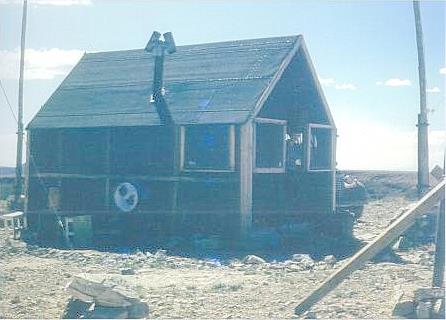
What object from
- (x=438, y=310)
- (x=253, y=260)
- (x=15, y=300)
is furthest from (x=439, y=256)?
(x=15, y=300)

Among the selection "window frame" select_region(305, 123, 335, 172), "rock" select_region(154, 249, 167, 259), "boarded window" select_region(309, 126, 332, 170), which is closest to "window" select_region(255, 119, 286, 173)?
"window frame" select_region(305, 123, 335, 172)

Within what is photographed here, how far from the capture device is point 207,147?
16.4 meters

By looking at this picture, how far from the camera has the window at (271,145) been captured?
1758 centimetres

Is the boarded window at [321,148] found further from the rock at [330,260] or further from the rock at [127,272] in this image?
the rock at [127,272]

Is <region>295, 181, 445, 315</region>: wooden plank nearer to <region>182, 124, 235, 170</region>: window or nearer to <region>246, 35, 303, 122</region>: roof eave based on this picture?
<region>246, 35, 303, 122</region>: roof eave

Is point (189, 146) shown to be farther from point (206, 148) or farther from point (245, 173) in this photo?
point (245, 173)

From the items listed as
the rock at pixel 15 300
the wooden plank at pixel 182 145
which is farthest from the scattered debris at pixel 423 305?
the wooden plank at pixel 182 145

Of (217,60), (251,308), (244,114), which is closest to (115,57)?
(217,60)

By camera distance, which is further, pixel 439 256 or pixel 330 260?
pixel 330 260

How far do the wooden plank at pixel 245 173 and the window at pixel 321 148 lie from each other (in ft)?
16.2

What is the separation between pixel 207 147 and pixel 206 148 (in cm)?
4

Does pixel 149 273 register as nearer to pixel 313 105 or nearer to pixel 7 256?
pixel 7 256

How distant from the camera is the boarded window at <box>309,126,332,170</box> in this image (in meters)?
20.3

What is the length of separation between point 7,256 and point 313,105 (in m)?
10.7
